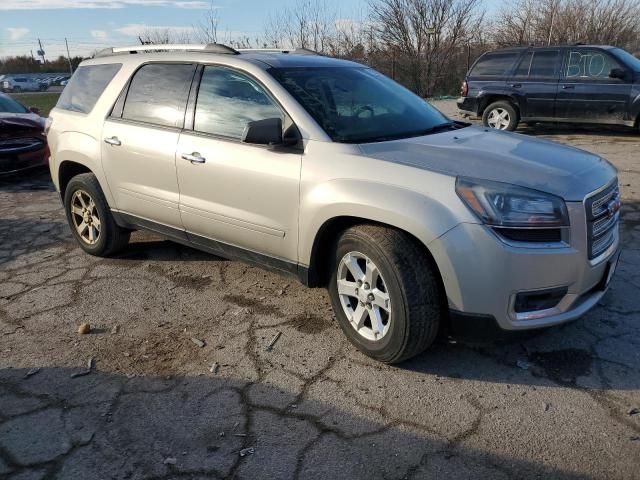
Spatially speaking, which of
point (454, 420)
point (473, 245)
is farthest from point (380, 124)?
point (454, 420)

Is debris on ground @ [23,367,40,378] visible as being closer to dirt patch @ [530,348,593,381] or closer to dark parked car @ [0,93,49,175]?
dirt patch @ [530,348,593,381]

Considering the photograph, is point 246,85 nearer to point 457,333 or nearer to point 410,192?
point 410,192

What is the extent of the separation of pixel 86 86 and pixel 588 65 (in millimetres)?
9124

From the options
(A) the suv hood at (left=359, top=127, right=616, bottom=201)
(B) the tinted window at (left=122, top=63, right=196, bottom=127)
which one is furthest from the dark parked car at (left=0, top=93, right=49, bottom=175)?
(A) the suv hood at (left=359, top=127, right=616, bottom=201)

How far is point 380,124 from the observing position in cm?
361

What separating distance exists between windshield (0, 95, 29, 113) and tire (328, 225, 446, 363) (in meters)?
8.41

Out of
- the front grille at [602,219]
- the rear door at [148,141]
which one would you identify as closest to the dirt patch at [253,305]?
the rear door at [148,141]

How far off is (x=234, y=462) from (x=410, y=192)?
155cm

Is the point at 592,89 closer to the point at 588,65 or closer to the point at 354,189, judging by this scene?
the point at 588,65

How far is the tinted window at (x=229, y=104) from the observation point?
11.6 feet

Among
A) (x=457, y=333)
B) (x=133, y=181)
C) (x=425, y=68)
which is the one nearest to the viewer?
(x=457, y=333)

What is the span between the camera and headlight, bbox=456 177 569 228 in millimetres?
2637

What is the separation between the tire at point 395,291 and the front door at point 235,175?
481mm

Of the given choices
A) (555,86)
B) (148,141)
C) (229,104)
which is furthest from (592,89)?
(148,141)
